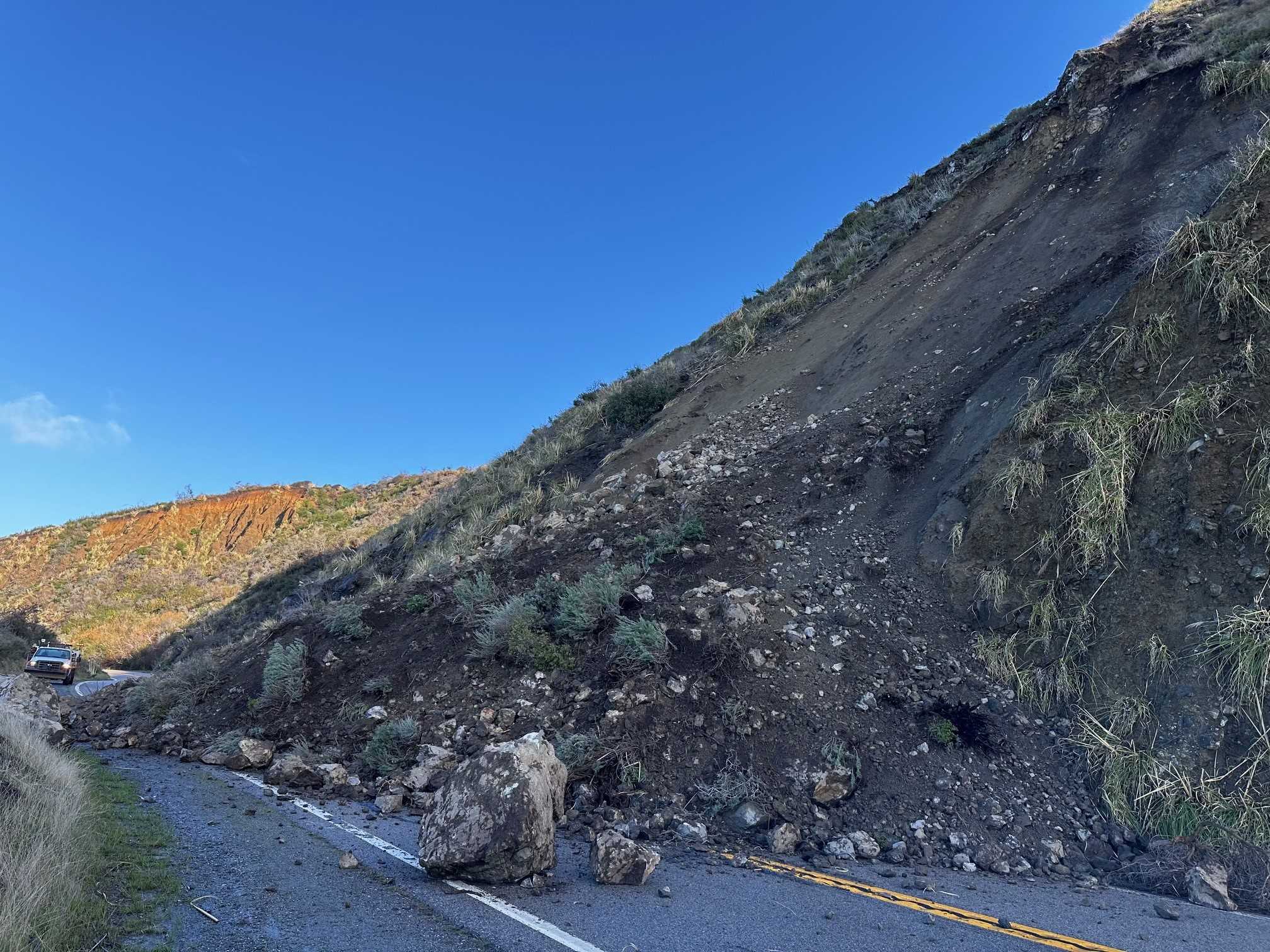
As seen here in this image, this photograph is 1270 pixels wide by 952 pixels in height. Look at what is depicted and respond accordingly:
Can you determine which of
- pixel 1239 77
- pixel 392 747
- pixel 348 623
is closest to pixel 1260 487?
pixel 392 747

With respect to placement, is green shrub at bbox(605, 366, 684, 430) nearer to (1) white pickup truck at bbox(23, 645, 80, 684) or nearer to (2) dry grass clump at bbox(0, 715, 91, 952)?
(2) dry grass clump at bbox(0, 715, 91, 952)

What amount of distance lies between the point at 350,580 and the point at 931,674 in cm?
1616

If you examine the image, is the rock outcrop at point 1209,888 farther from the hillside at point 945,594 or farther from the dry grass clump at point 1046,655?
the dry grass clump at point 1046,655

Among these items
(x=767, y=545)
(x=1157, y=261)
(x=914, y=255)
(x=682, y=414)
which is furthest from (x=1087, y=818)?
(x=914, y=255)

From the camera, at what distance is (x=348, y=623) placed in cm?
1133

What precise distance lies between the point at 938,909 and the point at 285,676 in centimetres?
944

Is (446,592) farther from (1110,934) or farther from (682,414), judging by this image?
(1110,934)

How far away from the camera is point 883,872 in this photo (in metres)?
4.93

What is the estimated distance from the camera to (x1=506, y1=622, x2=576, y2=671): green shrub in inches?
336

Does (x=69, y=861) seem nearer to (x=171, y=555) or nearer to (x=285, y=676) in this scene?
(x=285, y=676)

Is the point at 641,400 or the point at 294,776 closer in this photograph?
the point at 294,776

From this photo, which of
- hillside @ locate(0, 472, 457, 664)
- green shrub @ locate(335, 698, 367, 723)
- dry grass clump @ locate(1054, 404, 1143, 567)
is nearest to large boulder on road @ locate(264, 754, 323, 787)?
green shrub @ locate(335, 698, 367, 723)

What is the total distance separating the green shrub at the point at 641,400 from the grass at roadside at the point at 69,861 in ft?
42.1

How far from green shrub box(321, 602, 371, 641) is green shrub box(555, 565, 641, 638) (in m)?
3.81
